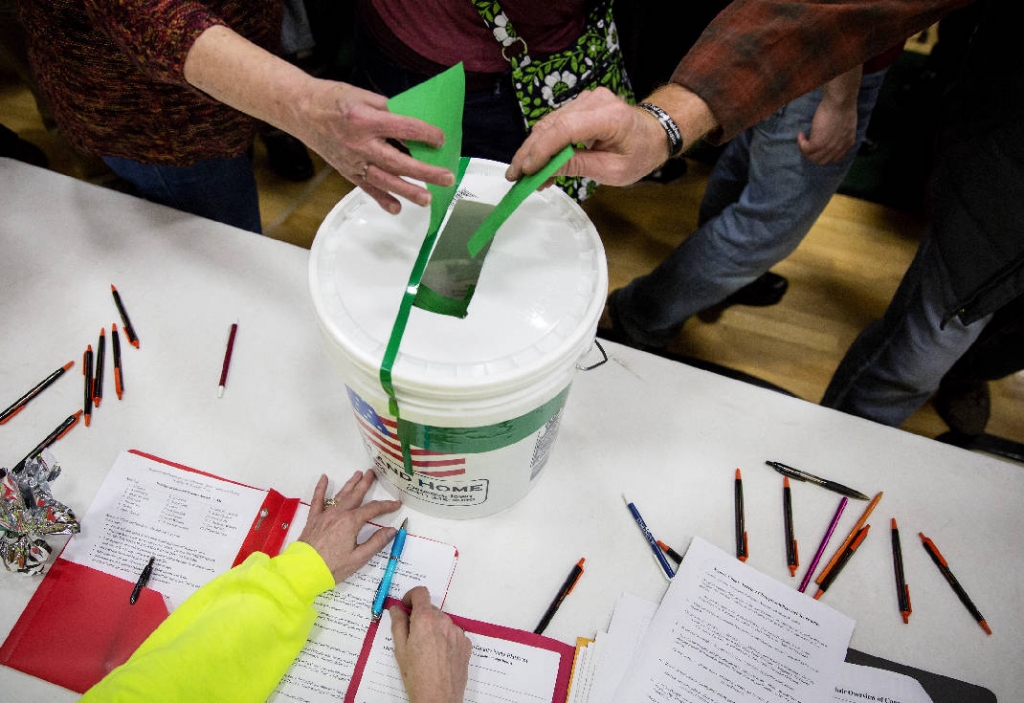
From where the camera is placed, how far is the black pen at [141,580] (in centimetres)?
71

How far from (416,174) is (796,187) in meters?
1.01

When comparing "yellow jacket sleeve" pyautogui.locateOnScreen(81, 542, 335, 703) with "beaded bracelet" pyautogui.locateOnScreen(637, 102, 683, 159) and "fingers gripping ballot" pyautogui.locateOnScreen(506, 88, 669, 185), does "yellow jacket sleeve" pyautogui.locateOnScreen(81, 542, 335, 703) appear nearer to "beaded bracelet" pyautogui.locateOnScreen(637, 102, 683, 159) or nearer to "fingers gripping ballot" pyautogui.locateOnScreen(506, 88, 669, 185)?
"fingers gripping ballot" pyautogui.locateOnScreen(506, 88, 669, 185)

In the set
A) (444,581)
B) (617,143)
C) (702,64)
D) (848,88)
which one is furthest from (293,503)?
(848,88)

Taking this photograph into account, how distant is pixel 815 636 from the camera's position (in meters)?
0.72

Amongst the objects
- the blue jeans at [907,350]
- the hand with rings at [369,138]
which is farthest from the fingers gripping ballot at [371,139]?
the blue jeans at [907,350]

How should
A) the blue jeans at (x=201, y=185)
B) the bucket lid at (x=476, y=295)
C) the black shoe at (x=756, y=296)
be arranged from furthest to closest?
the black shoe at (x=756, y=296) < the blue jeans at (x=201, y=185) < the bucket lid at (x=476, y=295)

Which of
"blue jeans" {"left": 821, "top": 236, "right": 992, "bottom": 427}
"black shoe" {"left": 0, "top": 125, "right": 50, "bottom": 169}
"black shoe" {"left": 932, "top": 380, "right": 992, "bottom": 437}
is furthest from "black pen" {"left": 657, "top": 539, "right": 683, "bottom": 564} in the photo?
"black shoe" {"left": 0, "top": 125, "right": 50, "bottom": 169}

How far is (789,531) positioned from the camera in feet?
2.59

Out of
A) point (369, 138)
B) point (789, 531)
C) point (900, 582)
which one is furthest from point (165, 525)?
point (900, 582)

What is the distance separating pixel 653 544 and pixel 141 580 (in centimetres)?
64

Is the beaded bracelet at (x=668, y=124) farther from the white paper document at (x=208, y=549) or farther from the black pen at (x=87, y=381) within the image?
the black pen at (x=87, y=381)

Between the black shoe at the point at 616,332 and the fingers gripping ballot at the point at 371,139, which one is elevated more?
the black shoe at the point at 616,332

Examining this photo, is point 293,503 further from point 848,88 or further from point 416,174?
point 848,88

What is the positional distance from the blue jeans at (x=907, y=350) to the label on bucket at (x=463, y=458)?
89cm
